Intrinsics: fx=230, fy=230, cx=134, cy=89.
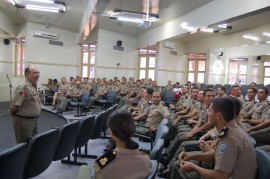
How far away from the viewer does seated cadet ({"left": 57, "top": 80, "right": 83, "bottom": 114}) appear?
25.4 ft

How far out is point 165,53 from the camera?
12.1 m

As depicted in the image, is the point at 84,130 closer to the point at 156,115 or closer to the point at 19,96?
the point at 19,96

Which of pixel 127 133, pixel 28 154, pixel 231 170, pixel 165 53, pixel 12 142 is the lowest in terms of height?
pixel 12 142

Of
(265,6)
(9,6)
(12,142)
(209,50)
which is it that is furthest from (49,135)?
(209,50)

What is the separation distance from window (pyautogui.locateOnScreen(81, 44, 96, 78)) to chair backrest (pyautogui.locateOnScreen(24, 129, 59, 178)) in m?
9.72

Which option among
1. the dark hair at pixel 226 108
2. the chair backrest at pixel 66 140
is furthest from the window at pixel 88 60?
the dark hair at pixel 226 108

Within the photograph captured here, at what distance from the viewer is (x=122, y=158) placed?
125cm

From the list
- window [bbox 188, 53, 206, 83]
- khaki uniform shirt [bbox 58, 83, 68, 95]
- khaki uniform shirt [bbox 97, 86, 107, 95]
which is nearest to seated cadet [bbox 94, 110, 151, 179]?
khaki uniform shirt [bbox 97, 86, 107, 95]

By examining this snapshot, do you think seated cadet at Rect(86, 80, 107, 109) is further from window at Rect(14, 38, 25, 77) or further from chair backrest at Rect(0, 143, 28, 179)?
chair backrest at Rect(0, 143, 28, 179)

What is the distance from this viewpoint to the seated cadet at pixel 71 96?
7753 millimetres

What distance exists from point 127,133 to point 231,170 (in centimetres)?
78

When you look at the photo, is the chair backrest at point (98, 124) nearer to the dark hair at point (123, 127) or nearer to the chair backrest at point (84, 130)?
the chair backrest at point (84, 130)

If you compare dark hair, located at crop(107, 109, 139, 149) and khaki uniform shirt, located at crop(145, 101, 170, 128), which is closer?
dark hair, located at crop(107, 109, 139, 149)

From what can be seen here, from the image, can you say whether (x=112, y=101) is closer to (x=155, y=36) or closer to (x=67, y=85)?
(x=67, y=85)
